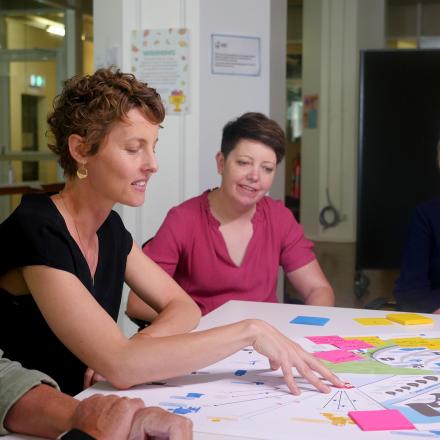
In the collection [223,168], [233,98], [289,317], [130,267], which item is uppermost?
[233,98]

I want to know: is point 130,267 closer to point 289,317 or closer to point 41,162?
point 289,317

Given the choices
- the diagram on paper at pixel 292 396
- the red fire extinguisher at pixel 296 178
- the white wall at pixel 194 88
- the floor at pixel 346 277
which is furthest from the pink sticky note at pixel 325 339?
the red fire extinguisher at pixel 296 178

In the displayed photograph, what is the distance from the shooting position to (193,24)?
3.66 metres

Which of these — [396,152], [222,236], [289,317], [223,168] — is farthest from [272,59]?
[396,152]

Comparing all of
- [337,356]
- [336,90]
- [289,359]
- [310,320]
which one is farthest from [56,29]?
[289,359]

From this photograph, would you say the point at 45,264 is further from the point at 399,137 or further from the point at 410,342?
the point at 399,137

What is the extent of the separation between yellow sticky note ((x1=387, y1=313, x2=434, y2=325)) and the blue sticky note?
20 cm

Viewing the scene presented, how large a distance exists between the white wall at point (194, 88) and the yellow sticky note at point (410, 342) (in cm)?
Result: 198

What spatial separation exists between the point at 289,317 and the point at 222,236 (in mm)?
605

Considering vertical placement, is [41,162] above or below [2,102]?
below

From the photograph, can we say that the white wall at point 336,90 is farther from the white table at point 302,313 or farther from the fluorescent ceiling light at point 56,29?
the white table at point 302,313

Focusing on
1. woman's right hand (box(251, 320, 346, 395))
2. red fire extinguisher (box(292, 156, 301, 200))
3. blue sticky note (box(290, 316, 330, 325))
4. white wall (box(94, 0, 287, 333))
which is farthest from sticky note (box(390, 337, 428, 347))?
red fire extinguisher (box(292, 156, 301, 200))

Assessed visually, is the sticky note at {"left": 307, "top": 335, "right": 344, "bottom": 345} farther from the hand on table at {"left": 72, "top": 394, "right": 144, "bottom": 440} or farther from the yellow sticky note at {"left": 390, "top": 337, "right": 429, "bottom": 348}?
the hand on table at {"left": 72, "top": 394, "right": 144, "bottom": 440}

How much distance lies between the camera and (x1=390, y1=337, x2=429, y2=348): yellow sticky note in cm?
185
